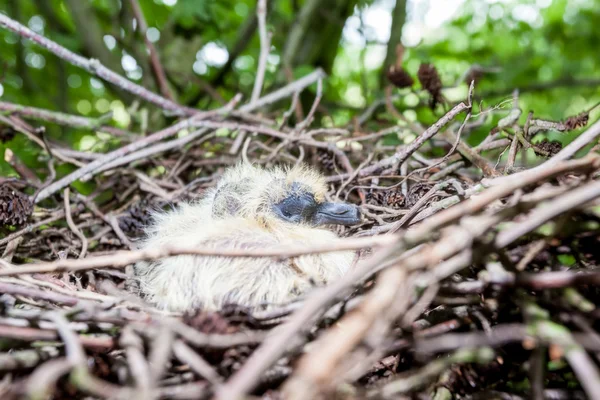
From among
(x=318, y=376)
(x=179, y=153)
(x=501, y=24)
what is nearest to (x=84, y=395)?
(x=318, y=376)

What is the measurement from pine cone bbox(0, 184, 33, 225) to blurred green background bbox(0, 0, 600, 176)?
413 mm

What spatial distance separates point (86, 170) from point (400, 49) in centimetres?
142

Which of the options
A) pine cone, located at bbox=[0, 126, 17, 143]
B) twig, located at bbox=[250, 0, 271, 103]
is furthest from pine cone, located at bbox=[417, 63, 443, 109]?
pine cone, located at bbox=[0, 126, 17, 143]

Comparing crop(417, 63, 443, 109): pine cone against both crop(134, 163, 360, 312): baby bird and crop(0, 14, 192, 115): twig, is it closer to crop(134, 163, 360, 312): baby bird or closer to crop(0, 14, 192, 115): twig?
crop(134, 163, 360, 312): baby bird

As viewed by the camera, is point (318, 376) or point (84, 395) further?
point (84, 395)

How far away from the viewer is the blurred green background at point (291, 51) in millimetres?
2490

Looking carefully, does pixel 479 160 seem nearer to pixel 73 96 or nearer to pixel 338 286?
pixel 338 286

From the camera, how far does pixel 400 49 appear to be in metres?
2.08

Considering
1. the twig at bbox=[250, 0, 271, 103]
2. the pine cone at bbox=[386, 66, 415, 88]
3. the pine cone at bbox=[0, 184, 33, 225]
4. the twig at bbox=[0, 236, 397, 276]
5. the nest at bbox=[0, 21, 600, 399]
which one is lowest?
the nest at bbox=[0, 21, 600, 399]

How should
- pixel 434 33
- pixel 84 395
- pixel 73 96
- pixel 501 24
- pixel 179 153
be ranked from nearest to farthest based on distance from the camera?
pixel 84 395 < pixel 179 153 < pixel 501 24 < pixel 434 33 < pixel 73 96

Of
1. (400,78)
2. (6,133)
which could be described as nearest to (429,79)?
(400,78)

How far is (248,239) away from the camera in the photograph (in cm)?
120

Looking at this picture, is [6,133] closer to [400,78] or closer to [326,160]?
[326,160]

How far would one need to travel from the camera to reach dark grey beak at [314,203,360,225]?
1.35 meters
